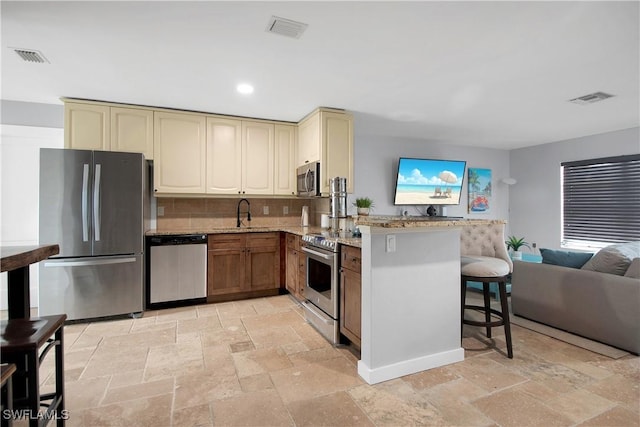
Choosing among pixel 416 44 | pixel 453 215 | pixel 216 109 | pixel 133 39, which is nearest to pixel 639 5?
pixel 416 44

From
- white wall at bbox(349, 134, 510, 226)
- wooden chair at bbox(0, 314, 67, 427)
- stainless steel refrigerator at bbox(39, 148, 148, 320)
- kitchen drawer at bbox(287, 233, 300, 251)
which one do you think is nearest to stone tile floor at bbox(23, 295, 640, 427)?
wooden chair at bbox(0, 314, 67, 427)

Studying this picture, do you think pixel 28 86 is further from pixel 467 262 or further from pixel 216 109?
pixel 467 262

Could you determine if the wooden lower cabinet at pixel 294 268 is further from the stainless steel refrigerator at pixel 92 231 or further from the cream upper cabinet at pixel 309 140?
the stainless steel refrigerator at pixel 92 231

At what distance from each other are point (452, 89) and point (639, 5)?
146 cm

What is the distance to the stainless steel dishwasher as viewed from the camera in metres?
3.64

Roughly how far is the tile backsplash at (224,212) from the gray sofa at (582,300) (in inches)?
97.2

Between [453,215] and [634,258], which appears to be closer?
[634,258]

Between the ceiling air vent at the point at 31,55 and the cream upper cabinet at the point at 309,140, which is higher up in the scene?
the ceiling air vent at the point at 31,55

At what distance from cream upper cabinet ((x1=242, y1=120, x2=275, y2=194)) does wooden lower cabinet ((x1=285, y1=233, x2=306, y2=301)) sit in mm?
850

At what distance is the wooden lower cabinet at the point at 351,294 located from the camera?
241 cm

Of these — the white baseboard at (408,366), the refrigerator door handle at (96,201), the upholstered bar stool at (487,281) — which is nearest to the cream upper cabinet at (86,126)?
the refrigerator door handle at (96,201)

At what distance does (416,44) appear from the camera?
2379mm

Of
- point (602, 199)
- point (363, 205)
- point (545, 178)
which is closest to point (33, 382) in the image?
point (363, 205)

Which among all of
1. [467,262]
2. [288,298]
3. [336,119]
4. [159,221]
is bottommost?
[288,298]
